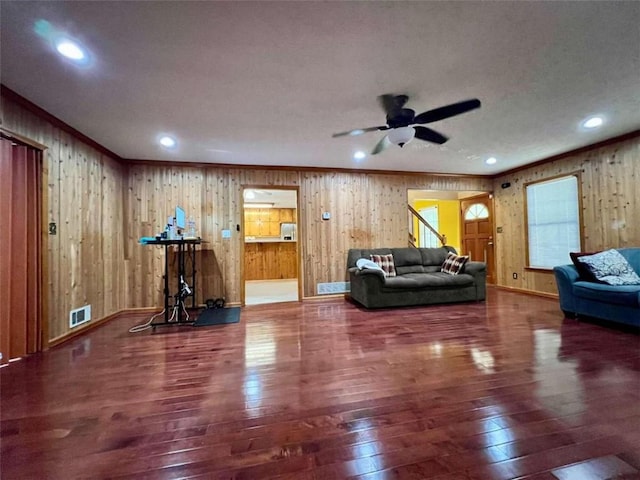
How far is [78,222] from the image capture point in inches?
134

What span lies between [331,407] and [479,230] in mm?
6325

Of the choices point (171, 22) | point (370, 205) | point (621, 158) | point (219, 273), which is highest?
point (171, 22)

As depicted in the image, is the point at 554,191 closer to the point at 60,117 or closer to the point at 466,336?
the point at 466,336

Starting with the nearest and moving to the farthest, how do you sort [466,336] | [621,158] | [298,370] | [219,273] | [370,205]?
[298,370], [466,336], [621,158], [219,273], [370,205]

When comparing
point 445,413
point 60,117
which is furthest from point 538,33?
point 60,117

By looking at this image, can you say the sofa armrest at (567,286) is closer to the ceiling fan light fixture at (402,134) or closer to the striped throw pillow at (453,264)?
the striped throw pillow at (453,264)

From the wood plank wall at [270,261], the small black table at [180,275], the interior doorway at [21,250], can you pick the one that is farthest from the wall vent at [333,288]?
the interior doorway at [21,250]

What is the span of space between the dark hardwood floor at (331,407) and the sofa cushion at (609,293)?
346 mm

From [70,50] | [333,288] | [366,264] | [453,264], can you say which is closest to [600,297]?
[453,264]

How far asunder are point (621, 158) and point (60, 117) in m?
7.27

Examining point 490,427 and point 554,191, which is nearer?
point 490,427

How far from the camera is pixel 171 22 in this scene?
5.75 ft

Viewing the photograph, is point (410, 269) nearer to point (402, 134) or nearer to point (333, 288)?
point (333, 288)

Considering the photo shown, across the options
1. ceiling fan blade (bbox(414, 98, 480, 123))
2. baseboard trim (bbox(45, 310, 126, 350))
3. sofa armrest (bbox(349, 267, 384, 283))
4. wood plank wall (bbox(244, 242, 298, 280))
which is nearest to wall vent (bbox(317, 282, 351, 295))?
sofa armrest (bbox(349, 267, 384, 283))
